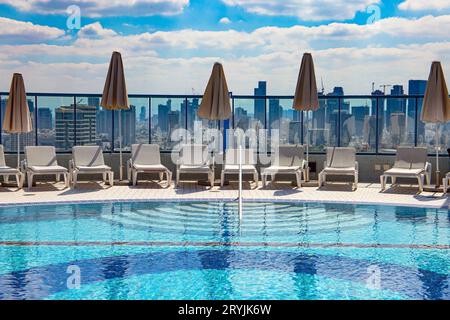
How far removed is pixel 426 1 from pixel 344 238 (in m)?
17.0

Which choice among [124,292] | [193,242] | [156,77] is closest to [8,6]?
[156,77]

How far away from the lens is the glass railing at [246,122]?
1341cm

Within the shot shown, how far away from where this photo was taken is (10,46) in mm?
24219

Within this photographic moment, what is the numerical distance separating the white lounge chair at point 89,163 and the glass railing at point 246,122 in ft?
2.63

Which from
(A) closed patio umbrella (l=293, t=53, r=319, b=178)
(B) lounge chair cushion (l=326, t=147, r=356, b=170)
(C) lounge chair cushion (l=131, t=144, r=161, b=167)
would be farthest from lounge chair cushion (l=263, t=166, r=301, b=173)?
(C) lounge chair cushion (l=131, t=144, r=161, b=167)

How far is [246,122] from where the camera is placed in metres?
13.8

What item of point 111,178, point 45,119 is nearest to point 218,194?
point 111,178

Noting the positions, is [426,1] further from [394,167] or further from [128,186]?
[128,186]

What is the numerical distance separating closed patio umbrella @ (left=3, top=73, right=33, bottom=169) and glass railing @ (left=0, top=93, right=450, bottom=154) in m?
0.84

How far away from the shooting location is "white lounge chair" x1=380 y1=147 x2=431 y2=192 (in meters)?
12.0

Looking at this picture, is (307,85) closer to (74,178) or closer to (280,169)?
(280,169)

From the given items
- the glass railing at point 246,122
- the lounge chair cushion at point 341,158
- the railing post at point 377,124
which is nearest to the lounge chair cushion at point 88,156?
the glass railing at point 246,122
